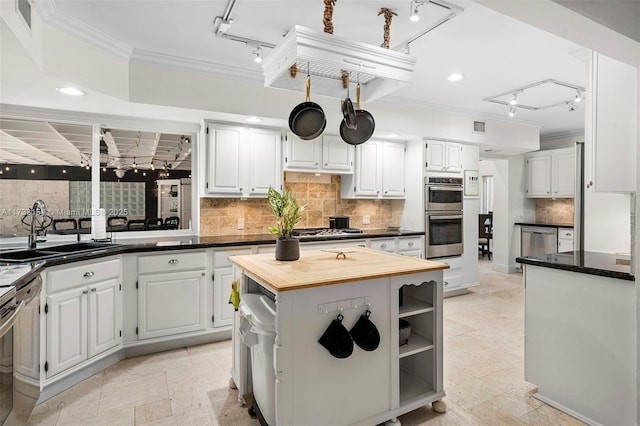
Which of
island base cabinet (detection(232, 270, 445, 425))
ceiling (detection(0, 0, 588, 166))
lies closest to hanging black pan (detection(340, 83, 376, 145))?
Answer: ceiling (detection(0, 0, 588, 166))

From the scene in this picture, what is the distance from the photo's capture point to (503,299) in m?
4.95

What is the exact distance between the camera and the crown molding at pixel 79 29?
2344mm

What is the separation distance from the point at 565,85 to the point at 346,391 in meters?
4.17

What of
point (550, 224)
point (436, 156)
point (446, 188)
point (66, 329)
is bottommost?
point (66, 329)

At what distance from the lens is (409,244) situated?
4.69m

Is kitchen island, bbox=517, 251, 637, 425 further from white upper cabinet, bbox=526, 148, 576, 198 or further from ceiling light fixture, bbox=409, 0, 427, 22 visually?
white upper cabinet, bbox=526, 148, 576, 198

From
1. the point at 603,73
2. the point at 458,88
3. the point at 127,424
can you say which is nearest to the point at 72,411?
the point at 127,424

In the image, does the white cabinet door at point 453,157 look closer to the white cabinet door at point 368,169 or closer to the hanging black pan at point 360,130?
the white cabinet door at point 368,169

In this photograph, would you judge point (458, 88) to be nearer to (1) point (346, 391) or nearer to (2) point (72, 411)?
(1) point (346, 391)

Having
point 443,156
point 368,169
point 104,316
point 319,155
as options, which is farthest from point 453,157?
point 104,316

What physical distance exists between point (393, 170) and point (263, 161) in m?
1.92

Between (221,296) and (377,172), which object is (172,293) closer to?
(221,296)

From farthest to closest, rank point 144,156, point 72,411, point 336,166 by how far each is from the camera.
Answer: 1. point 336,166
2. point 144,156
3. point 72,411

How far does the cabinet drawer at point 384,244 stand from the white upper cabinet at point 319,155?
0.97 m
